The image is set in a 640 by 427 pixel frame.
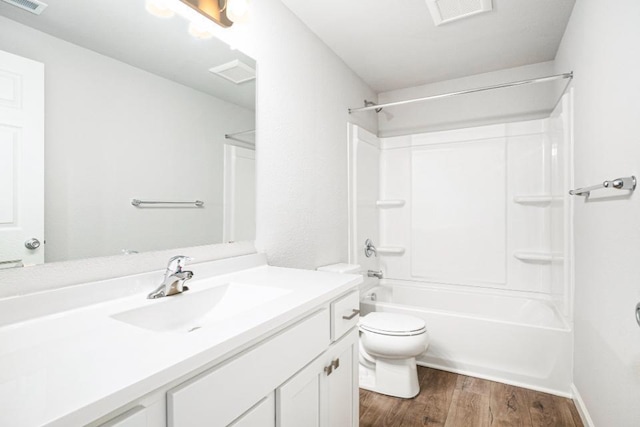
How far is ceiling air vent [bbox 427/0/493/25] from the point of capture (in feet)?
6.24

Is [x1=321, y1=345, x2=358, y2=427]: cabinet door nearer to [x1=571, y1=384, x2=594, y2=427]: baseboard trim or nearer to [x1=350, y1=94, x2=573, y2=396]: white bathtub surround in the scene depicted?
[x1=350, y1=94, x2=573, y2=396]: white bathtub surround

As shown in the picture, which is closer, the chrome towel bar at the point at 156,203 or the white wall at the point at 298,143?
the chrome towel bar at the point at 156,203

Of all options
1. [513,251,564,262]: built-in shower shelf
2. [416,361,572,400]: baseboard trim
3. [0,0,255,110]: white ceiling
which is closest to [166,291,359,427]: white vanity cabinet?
[0,0,255,110]: white ceiling

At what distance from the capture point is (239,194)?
1.60 m

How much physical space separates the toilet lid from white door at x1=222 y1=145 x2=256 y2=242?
38.2 inches

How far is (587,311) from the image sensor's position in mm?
1736

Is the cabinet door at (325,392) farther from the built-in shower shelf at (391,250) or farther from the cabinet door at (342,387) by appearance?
the built-in shower shelf at (391,250)

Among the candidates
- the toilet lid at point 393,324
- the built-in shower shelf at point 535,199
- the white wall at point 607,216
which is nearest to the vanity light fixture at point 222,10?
the white wall at point 607,216

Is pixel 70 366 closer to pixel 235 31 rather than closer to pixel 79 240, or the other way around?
pixel 79 240

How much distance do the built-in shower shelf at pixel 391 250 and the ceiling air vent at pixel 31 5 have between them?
2821mm

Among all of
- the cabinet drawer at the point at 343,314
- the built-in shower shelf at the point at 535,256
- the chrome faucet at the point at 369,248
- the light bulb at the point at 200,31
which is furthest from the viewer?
the chrome faucet at the point at 369,248

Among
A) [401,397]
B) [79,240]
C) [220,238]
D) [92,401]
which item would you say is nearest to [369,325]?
[401,397]

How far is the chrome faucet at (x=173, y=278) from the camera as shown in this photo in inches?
42.9

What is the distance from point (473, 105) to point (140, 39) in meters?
2.72
